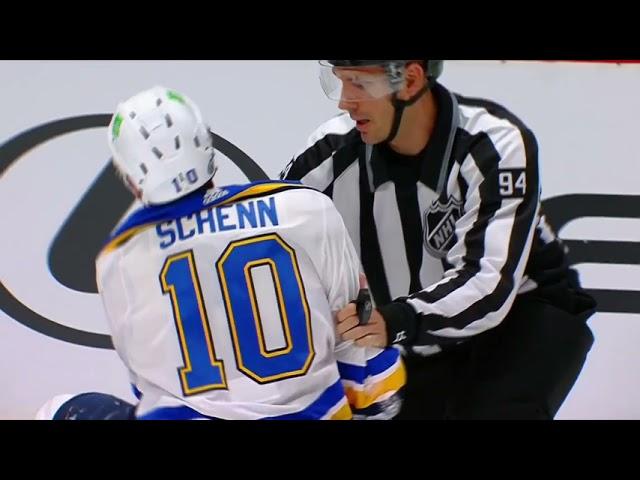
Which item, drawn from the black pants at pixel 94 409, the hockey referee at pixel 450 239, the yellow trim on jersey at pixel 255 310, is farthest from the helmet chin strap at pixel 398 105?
the black pants at pixel 94 409

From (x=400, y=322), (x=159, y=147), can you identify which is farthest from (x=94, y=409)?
(x=400, y=322)

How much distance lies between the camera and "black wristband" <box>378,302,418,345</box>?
5.29 ft

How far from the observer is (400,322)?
164 cm

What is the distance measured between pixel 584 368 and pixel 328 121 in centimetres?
87

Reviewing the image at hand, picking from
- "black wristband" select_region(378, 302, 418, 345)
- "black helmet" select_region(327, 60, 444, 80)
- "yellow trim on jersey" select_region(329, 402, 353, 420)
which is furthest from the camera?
"black helmet" select_region(327, 60, 444, 80)

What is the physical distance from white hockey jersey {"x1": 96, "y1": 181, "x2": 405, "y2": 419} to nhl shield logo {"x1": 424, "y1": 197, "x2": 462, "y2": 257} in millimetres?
433

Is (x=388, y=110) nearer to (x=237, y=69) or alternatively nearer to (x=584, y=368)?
(x=237, y=69)

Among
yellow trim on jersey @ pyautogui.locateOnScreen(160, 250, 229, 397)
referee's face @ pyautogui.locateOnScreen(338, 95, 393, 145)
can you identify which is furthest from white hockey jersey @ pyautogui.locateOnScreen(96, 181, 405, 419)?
referee's face @ pyautogui.locateOnScreen(338, 95, 393, 145)

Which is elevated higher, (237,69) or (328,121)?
(237,69)

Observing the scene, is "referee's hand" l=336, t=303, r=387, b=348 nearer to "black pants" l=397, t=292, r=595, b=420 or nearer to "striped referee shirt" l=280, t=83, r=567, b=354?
"striped referee shirt" l=280, t=83, r=567, b=354

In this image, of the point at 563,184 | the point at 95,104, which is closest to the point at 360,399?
the point at 563,184

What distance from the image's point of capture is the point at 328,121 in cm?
200

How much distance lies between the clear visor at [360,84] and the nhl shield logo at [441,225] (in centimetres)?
26

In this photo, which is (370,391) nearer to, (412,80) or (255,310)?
(255,310)
